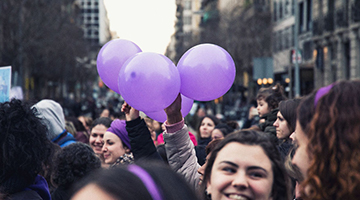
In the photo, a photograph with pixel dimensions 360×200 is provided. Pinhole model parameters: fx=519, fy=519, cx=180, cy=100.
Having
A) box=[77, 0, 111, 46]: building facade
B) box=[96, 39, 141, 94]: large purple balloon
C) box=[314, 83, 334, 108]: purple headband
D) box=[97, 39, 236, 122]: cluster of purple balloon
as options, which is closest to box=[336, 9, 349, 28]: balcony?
box=[96, 39, 141, 94]: large purple balloon

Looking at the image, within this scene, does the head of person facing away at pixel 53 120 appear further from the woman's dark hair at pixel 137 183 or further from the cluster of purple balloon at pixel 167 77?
the woman's dark hair at pixel 137 183

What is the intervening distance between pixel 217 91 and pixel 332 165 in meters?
2.08

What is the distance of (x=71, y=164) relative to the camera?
13.3 ft

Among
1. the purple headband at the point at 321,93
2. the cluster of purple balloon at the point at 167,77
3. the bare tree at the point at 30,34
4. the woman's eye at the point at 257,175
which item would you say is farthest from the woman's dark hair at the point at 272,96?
the bare tree at the point at 30,34

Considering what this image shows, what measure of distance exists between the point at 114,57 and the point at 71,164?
3.09ft

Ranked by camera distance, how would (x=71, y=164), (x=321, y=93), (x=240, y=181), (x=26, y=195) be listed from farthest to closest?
(x=71, y=164) < (x=26, y=195) < (x=240, y=181) < (x=321, y=93)

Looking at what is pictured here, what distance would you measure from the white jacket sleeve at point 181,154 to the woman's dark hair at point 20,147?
843 millimetres

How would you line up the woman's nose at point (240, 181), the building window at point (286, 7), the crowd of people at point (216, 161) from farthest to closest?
1. the building window at point (286, 7)
2. the woman's nose at point (240, 181)
3. the crowd of people at point (216, 161)

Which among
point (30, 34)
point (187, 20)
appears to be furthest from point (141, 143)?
point (187, 20)

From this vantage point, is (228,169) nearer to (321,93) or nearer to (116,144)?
(321,93)

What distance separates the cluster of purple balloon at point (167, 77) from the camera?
11.8 feet

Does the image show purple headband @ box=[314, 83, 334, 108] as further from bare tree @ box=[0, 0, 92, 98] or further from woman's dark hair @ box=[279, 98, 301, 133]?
bare tree @ box=[0, 0, 92, 98]

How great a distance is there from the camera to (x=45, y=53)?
37.2 metres

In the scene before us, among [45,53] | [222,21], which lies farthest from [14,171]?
[222,21]
